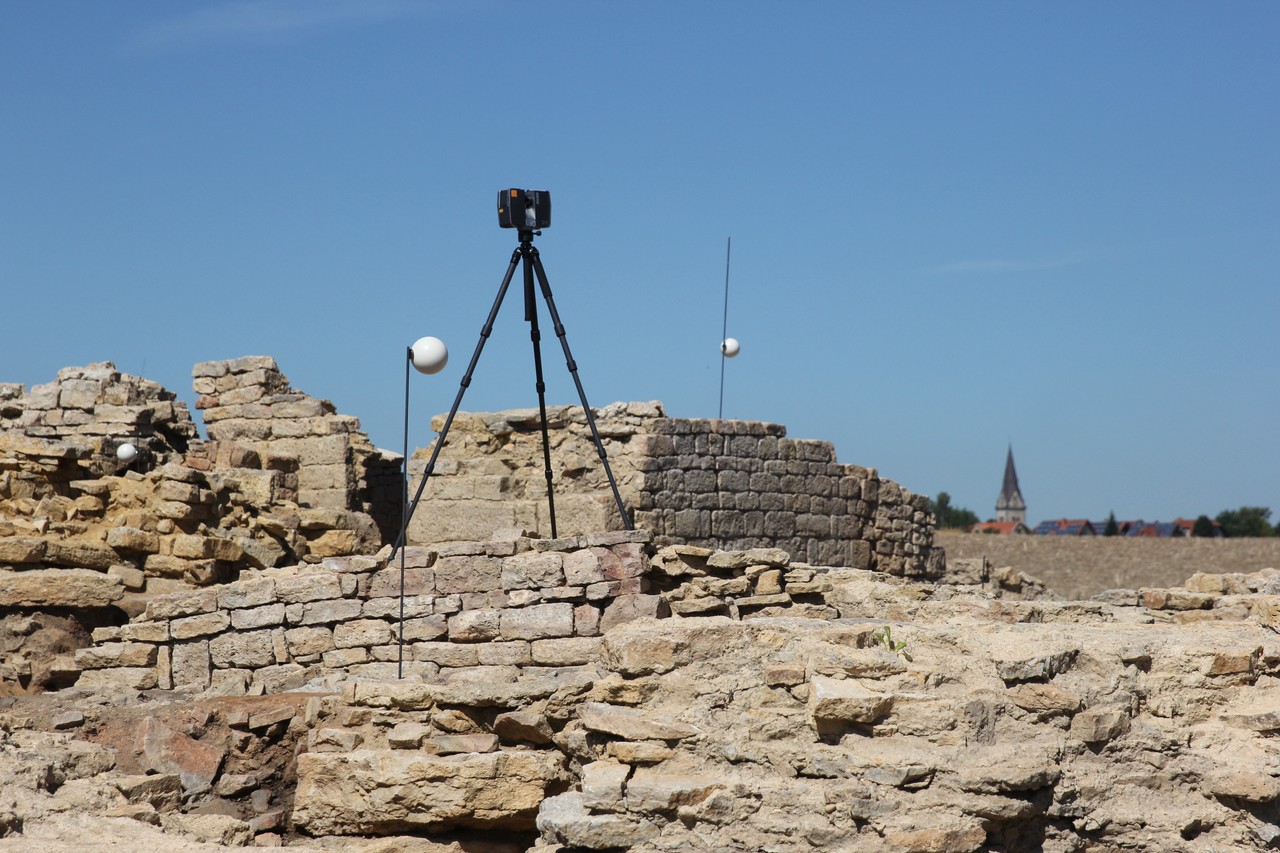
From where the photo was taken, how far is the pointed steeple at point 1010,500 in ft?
388

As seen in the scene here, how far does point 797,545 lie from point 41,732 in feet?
22.7

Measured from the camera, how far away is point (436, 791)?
731 cm

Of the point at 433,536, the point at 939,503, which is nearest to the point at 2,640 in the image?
the point at 433,536

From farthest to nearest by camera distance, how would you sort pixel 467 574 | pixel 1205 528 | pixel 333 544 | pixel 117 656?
pixel 1205 528
pixel 333 544
pixel 117 656
pixel 467 574

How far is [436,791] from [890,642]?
2.41 metres

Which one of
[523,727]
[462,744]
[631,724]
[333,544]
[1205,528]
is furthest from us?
[1205,528]

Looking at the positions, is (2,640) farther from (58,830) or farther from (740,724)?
(740,724)

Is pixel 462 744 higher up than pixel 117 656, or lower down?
lower down

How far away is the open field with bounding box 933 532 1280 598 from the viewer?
24297mm

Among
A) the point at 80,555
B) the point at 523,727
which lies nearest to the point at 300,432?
the point at 80,555

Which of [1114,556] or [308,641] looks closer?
[308,641]

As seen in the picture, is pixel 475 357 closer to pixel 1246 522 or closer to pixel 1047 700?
pixel 1047 700

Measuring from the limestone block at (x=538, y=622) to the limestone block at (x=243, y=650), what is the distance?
5.41ft

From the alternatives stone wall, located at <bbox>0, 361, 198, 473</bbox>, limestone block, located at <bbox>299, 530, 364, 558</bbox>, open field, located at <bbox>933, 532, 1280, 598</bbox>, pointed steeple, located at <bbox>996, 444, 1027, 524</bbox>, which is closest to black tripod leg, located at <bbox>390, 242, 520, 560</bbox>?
limestone block, located at <bbox>299, 530, 364, 558</bbox>
